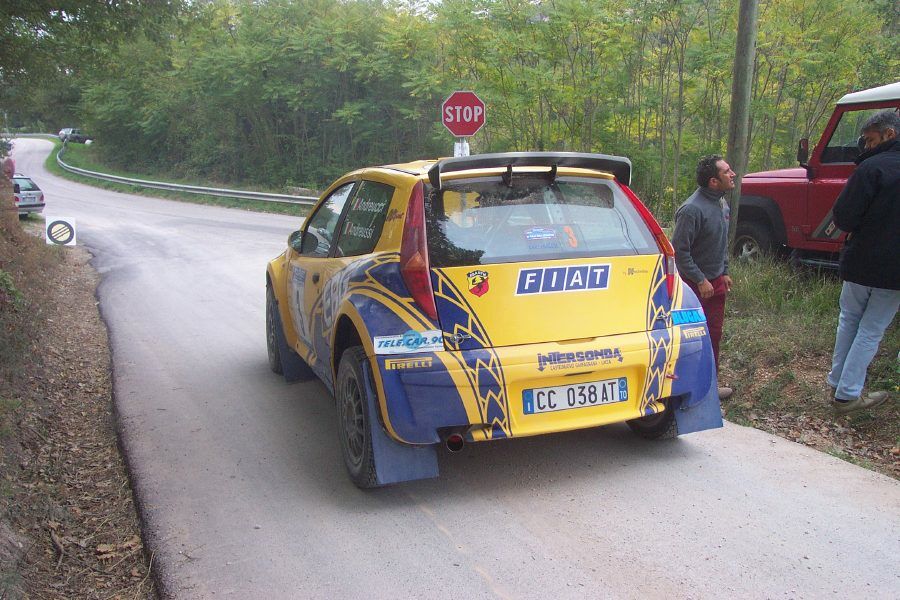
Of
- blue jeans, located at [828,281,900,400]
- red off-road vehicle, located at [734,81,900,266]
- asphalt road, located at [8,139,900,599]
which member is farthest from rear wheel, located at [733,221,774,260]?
asphalt road, located at [8,139,900,599]

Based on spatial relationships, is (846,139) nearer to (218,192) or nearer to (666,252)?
(666,252)

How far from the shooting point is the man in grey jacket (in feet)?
17.4

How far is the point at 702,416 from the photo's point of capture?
4.55m

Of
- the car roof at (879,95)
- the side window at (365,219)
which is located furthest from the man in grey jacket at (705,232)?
the car roof at (879,95)

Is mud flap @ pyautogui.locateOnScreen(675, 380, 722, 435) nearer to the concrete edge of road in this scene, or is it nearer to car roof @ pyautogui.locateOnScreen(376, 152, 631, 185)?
car roof @ pyautogui.locateOnScreen(376, 152, 631, 185)

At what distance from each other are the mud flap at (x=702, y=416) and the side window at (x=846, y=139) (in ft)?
14.8

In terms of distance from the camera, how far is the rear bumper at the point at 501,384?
12.6ft

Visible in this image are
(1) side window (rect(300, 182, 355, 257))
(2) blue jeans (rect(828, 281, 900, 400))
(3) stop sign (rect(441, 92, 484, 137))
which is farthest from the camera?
(3) stop sign (rect(441, 92, 484, 137))

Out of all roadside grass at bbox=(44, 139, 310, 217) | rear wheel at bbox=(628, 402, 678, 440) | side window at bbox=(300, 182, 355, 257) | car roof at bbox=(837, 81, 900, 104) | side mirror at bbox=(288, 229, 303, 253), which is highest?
car roof at bbox=(837, 81, 900, 104)

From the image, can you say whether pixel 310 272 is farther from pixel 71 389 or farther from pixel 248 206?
pixel 248 206

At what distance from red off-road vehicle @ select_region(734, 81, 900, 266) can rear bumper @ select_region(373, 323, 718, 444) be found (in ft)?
14.8

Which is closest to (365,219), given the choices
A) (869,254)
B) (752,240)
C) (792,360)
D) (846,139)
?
(869,254)

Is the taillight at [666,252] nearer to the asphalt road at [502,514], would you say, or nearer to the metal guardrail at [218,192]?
the asphalt road at [502,514]

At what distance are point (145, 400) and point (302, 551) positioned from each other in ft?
10.1
